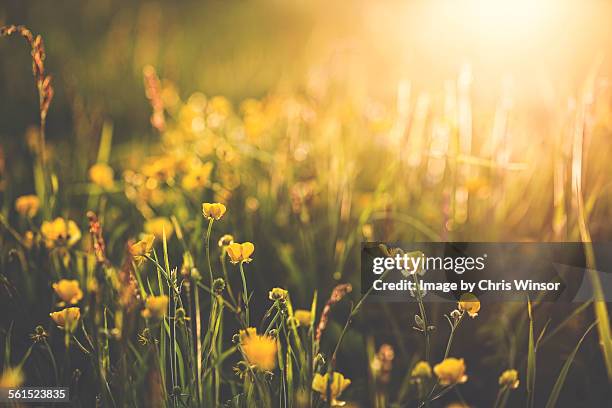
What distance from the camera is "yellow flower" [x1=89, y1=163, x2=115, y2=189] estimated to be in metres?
1.33

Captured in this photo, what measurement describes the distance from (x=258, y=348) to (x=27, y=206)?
58 centimetres

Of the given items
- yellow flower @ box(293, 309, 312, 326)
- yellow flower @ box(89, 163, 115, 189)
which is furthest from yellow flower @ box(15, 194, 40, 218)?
yellow flower @ box(293, 309, 312, 326)

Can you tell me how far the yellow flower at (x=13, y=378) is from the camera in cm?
111

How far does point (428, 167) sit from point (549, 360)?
1.35ft

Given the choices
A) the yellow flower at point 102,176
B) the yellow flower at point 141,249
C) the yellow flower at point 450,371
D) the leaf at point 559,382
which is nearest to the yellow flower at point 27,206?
the yellow flower at point 102,176

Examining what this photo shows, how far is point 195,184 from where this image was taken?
3.99ft

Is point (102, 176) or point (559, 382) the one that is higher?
point (102, 176)

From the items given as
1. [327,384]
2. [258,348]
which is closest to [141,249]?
[258,348]

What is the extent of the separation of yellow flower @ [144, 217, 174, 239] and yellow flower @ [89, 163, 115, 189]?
142mm

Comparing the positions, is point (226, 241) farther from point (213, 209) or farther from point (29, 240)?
point (29, 240)

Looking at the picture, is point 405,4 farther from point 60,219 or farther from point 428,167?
point 60,219

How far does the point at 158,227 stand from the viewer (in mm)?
1235

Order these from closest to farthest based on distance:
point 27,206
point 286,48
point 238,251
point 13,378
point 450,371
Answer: point 450,371 < point 238,251 < point 13,378 < point 27,206 < point 286,48

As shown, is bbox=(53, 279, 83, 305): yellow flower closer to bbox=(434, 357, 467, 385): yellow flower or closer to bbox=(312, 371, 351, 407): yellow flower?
bbox=(312, 371, 351, 407): yellow flower
